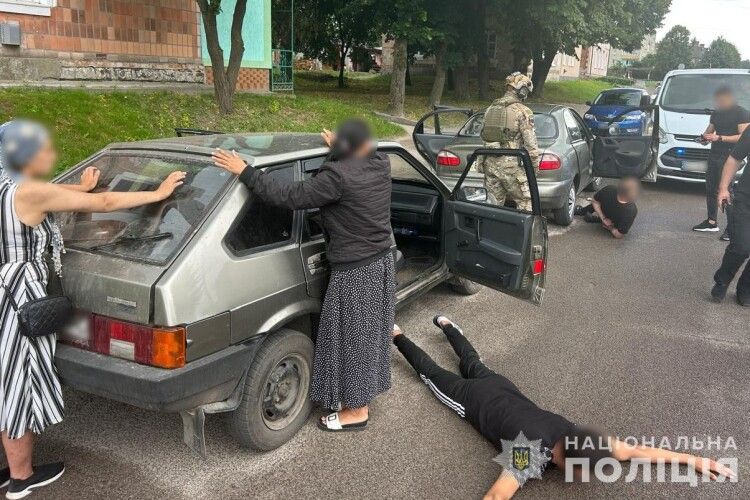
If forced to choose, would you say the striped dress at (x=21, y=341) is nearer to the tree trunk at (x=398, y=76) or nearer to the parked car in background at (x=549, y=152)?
the parked car in background at (x=549, y=152)

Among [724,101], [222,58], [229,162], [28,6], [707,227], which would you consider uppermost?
[28,6]

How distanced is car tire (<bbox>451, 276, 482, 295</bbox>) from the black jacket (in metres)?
2.28

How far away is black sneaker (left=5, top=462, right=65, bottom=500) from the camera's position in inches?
112

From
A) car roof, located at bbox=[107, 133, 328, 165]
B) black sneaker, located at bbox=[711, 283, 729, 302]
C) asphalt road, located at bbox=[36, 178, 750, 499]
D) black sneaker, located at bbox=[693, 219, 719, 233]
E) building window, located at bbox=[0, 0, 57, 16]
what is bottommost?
asphalt road, located at bbox=[36, 178, 750, 499]

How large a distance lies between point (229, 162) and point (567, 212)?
6259 mm

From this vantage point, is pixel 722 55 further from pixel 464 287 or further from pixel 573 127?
pixel 464 287

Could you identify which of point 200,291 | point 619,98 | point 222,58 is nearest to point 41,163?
point 200,291

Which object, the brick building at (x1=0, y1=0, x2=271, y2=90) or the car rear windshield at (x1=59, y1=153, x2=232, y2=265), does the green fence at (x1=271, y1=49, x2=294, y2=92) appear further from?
the car rear windshield at (x1=59, y1=153, x2=232, y2=265)

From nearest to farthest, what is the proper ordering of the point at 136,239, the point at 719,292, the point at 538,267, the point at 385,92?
the point at 136,239 → the point at 538,267 → the point at 719,292 → the point at 385,92

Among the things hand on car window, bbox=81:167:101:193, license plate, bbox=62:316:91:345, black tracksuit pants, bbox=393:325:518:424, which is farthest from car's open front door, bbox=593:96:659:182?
license plate, bbox=62:316:91:345

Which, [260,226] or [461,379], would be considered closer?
[260,226]

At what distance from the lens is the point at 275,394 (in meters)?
3.25

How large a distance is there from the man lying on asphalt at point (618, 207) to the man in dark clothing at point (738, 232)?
2015 mm

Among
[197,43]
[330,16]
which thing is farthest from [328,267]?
[330,16]
